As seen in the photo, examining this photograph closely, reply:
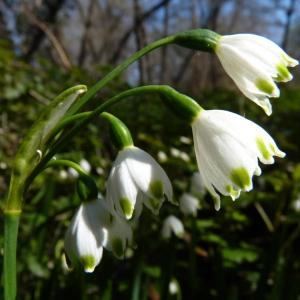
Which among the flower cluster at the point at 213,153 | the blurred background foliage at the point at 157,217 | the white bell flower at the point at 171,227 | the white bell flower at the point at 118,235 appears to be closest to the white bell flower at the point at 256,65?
the flower cluster at the point at 213,153

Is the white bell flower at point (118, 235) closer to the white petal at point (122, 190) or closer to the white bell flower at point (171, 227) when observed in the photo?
the white petal at point (122, 190)

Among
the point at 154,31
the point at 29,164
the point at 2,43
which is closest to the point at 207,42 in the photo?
the point at 29,164

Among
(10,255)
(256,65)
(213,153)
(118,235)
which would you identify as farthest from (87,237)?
(256,65)

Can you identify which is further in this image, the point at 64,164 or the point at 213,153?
the point at 64,164

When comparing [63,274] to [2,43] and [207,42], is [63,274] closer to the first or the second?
[2,43]

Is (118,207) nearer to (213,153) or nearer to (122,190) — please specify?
(122,190)

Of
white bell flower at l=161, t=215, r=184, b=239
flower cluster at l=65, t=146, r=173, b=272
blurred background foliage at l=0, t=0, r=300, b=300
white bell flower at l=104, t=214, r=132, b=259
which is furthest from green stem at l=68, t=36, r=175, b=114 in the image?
white bell flower at l=161, t=215, r=184, b=239
